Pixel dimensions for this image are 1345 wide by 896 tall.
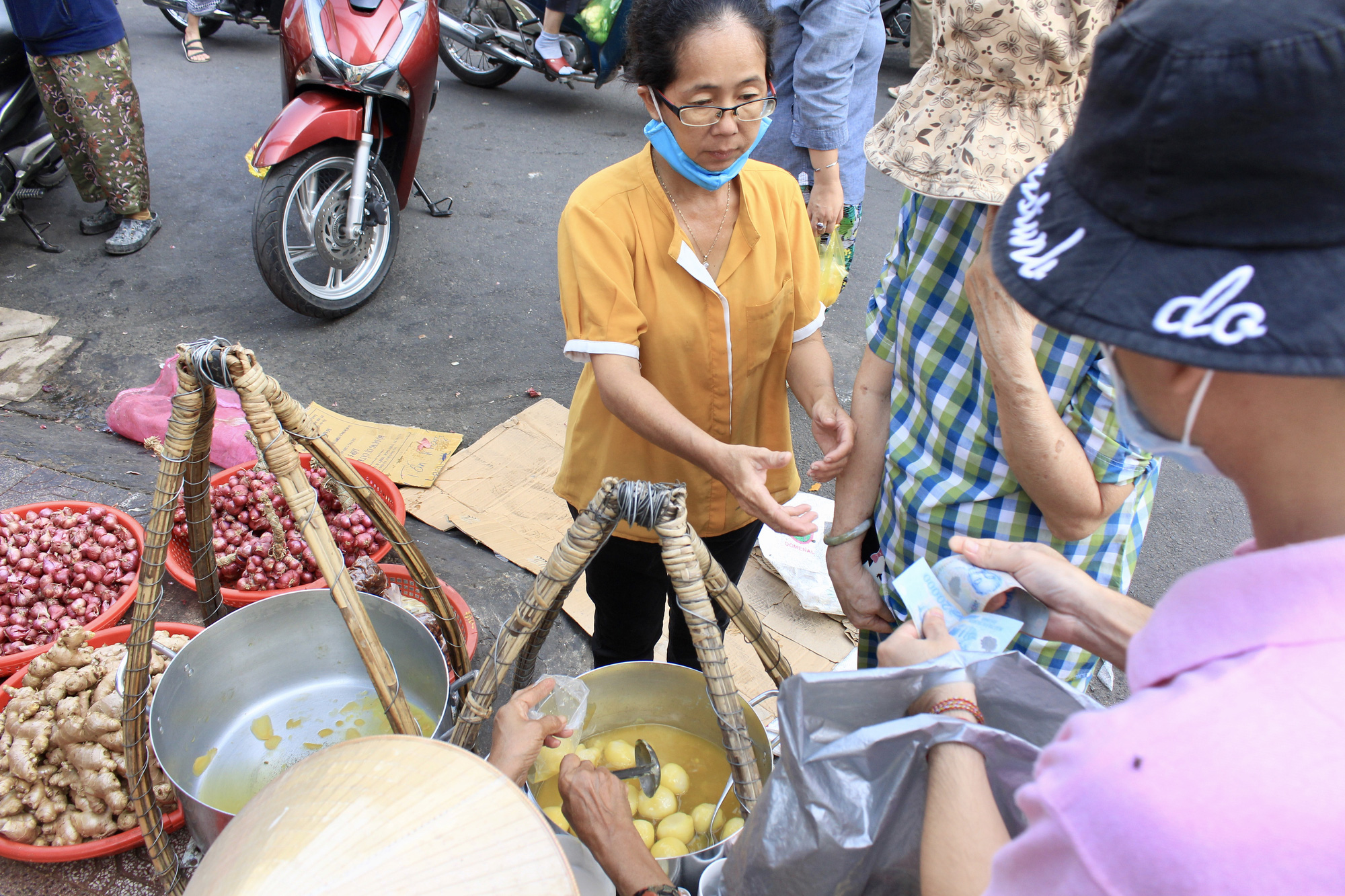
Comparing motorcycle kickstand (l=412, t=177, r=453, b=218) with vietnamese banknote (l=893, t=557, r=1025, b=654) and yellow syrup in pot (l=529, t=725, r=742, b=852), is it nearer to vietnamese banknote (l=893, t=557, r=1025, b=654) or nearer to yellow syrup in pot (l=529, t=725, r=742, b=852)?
yellow syrup in pot (l=529, t=725, r=742, b=852)

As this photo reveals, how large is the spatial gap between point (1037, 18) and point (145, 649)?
1.78 metres

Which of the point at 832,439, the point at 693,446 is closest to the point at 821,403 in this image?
the point at 832,439

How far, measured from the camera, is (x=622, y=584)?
1.94 m

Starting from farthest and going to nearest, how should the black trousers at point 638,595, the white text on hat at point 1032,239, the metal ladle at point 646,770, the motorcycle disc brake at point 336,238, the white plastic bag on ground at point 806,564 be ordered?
the motorcycle disc brake at point 336,238
the white plastic bag on ground at point 806,564
the black trousers at point 638,595
the metal ladle at point 646,770
the white text on hat at point 1032,239

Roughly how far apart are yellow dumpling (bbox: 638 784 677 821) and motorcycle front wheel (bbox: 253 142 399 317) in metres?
2.85

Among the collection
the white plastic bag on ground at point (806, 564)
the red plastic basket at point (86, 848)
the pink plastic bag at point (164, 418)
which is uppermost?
the pink plastic bag at point (164, 418)

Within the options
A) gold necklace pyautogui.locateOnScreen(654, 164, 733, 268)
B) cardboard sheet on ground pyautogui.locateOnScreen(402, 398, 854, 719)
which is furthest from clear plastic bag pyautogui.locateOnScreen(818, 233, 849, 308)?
gold necklace pyautogui.locateOnScreen(654, 164, 733, 268)

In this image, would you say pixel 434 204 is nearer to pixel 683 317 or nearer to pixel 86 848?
pixel 683 317

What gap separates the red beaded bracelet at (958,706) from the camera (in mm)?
950

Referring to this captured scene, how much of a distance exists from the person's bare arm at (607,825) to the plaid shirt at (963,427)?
2.20 feet

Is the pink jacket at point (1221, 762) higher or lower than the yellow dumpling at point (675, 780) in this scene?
higher

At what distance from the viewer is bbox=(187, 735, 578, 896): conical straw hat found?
2.52ft

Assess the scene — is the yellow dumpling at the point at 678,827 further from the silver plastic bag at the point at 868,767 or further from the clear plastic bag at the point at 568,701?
the silver plastic bag at the point at 868,767

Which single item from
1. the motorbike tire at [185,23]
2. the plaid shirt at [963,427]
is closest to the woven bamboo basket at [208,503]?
the plaid shirt at [963,427]
